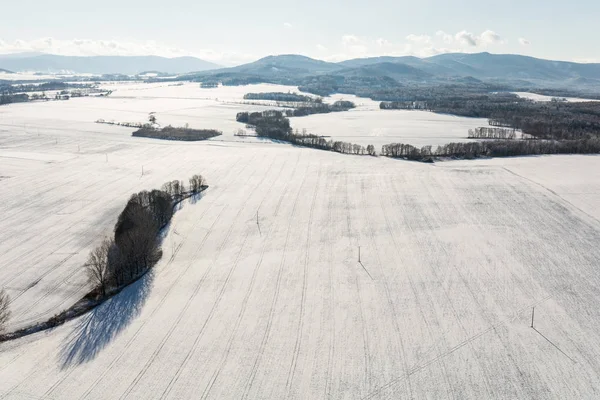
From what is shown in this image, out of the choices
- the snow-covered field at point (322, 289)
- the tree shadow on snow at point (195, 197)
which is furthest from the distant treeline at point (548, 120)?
the tree shadow on snow at point (195, 197)

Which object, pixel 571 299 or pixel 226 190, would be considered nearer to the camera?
pixel 571 299

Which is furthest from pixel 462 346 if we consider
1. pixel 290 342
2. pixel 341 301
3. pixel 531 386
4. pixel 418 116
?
pixel 418 116

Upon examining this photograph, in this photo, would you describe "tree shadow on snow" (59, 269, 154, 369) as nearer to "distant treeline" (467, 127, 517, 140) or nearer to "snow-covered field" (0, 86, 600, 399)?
"snow-covered field" (0, 86, 600, 399)

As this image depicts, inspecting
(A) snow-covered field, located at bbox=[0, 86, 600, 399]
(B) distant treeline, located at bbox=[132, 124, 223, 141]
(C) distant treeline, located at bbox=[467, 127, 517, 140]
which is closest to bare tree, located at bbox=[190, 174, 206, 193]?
(A) snow-covered field, located at bbox=[0, 86, 600, 399]

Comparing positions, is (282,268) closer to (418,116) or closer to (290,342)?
(290,342)

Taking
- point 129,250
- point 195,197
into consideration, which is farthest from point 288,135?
point 129,250

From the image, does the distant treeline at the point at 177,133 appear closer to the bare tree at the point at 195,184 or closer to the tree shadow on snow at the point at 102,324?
the bare tree at the point at 195,184

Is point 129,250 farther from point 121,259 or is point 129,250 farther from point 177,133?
point 177,133
